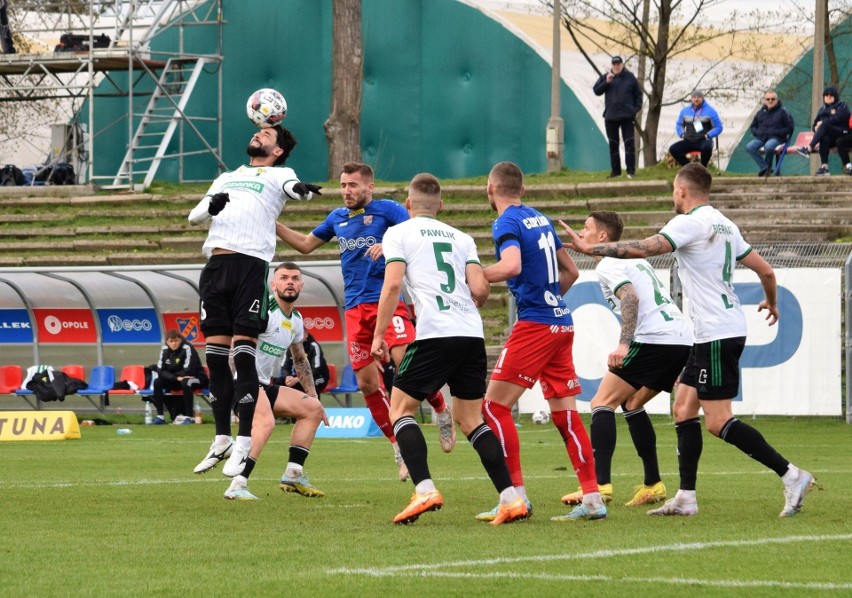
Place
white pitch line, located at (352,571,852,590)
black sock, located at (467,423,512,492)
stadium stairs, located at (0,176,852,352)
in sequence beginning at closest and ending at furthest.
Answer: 1. white pitch line, located at (352,571,852,590)
2. black sock, located at (467,423,512,492)
3. stadium stairs, located at (0,176,852,352)

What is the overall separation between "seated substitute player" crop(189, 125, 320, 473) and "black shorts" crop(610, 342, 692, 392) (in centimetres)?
242

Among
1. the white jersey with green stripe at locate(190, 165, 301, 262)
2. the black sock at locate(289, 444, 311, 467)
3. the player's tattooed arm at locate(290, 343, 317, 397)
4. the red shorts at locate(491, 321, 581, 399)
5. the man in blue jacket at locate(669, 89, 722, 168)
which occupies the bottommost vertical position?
the black sock at locate(289, 444, 311, 467)

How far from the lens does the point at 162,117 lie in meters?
33.7

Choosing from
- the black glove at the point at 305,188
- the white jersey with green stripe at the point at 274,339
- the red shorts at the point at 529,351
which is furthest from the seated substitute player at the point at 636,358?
the white jersey with green stripe at the point at 274,339

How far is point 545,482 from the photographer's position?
11.9 m

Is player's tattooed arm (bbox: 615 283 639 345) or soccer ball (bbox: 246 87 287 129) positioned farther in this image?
soccer ball (bbox: 246 87 287 129)

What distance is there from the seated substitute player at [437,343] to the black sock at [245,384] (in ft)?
5.16

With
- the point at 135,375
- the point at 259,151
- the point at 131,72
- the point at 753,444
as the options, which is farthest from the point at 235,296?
the point at 131,72

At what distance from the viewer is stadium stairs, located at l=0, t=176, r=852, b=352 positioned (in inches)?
993

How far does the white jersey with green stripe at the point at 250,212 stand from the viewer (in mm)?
9938

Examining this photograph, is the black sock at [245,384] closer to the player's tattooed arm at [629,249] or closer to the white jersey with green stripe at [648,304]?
the white jersey with green stripe at [648,304]

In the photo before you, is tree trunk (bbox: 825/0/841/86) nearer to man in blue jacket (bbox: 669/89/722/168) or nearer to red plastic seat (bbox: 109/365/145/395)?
man in blue jacket (bbox: 669/89/722/168)

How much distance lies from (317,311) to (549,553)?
1709 centimetres

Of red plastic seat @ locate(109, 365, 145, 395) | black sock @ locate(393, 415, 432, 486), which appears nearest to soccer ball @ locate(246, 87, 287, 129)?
black sock @ locate(393, 415, 432, 486)
